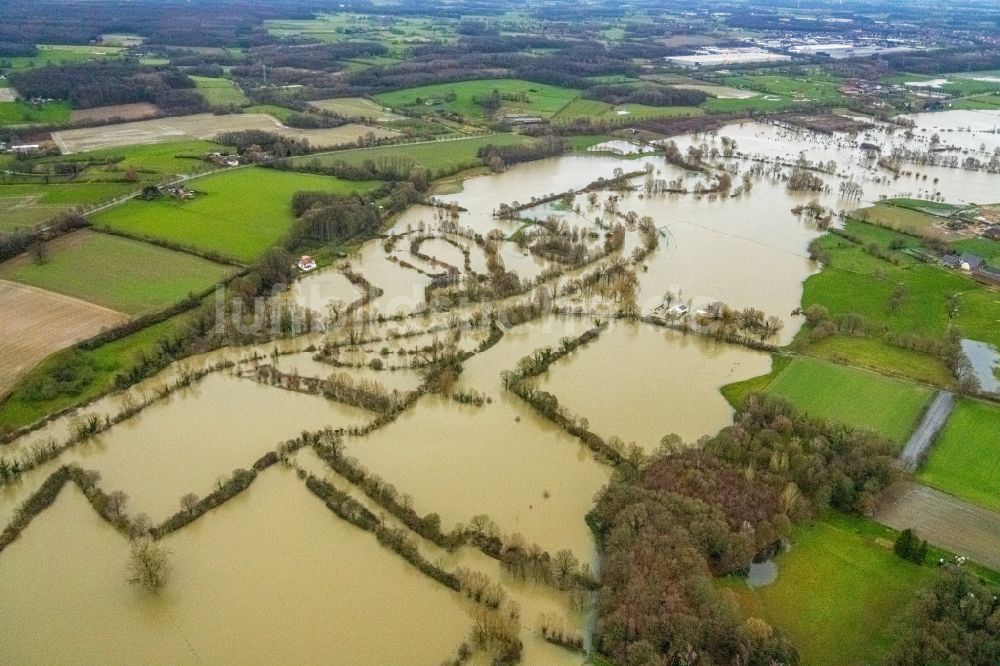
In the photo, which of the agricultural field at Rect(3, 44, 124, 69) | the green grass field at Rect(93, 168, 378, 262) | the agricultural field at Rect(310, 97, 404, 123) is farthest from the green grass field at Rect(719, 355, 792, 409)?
the agricultural field at Rect(3, 44, 124, 69)

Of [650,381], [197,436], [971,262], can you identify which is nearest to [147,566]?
[197,436]

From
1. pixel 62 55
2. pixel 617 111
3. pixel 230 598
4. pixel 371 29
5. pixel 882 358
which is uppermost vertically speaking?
pixel 371 29

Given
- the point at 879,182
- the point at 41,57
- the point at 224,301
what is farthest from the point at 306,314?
the point at 41,57

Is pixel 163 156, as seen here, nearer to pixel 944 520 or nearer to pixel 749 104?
pixel 944 520

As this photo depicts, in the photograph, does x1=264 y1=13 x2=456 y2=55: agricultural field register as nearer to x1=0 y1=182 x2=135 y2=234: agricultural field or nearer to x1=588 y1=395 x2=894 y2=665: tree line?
x1=0 y1=182 x2=135 y2=234: agricultural field

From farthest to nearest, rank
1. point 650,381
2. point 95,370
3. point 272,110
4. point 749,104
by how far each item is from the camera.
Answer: point 749,104, point 272,110, point 650,381, point 95,370

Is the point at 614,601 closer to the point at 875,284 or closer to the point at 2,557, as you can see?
the point at 2,557

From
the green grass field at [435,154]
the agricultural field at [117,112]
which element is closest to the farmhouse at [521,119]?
the green grass field at [435,154]
